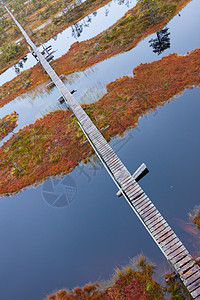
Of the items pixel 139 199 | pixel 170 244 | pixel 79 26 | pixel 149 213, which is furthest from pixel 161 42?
pixel 170 244

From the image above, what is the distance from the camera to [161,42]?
30.7 metres

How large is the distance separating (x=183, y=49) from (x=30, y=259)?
1255 inches

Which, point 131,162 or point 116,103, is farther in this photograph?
point 116,103

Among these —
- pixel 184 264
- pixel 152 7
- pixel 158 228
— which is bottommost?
pixel 184 264

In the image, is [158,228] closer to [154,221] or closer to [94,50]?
[154,221]

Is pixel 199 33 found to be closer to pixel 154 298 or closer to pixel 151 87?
pixel 151 87

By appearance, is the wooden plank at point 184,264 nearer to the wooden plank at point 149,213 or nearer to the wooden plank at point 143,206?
the wooden plank at point 149,213

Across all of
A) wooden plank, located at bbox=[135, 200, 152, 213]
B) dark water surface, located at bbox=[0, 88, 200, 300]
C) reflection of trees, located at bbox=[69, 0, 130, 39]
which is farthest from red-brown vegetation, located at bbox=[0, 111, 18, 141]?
reflection of trees, located at bbox=[69, 0, 130, 39]

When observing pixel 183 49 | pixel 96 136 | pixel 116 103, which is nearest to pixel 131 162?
pixel 96 136

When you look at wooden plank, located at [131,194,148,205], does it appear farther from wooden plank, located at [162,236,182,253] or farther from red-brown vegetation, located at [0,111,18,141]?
red-brown vegetation, located at [0,111,18,141]

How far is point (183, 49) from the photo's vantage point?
27.5m

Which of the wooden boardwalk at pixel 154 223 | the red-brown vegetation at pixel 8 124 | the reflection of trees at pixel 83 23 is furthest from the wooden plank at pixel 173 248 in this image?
the reflection of trees at pixel 83 23

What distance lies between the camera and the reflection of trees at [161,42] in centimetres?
2964

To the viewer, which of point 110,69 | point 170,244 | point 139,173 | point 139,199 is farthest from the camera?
point 110,69
